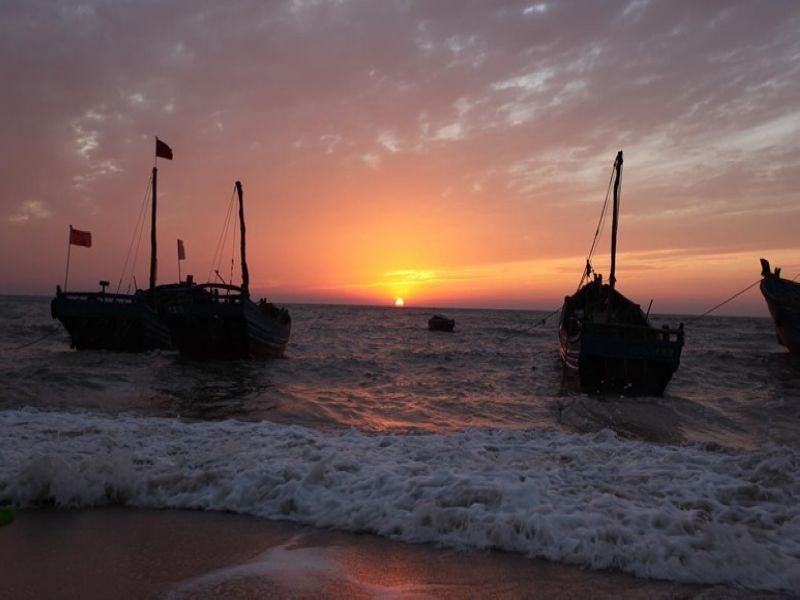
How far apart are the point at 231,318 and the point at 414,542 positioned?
2076 centimetres

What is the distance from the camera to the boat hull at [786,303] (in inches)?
1158

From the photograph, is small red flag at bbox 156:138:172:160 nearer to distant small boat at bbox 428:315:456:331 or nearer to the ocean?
the ocean

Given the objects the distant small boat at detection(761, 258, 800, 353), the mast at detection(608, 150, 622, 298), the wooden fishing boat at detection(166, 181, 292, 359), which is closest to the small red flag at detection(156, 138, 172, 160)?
the wooden fishing boat at detection(166, 181, 292, 359)

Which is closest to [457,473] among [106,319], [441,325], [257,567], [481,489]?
[481,489]

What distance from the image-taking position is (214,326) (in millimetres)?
24500

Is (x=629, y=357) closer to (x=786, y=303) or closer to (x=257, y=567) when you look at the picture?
(x=257, y=567)

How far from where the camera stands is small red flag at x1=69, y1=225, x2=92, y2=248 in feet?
90.4

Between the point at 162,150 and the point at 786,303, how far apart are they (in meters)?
34.8

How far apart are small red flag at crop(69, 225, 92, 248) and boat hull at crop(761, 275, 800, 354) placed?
116 feet

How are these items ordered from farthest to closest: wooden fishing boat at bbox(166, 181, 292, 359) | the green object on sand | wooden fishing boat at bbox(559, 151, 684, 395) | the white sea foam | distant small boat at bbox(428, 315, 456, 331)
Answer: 1. distant small boat at bbox(428, 315, 456, 331)
2. wooden fishing boat at bbox(166, 181, 292, 359)
3. wooden fishing boat at bbox(559, 151, 684, 395)
4. the green object on sand
5. the white sea foam

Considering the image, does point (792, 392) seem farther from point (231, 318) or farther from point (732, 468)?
point (231, 318)

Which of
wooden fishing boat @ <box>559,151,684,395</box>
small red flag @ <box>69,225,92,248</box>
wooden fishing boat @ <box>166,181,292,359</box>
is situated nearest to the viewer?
wooden fishing boat @ <box>559,151,684,395</box>

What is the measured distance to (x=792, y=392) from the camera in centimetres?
1950

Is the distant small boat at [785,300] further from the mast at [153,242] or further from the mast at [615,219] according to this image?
the mast at [153,242]
